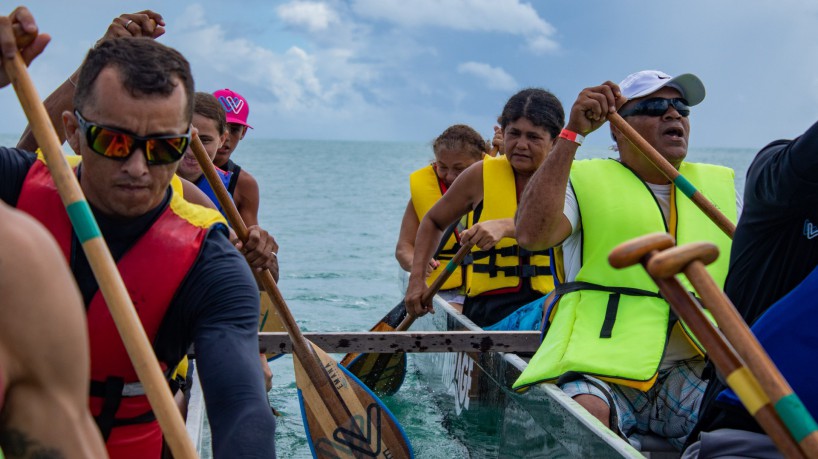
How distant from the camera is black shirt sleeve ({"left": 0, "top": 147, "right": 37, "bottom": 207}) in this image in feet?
8.23

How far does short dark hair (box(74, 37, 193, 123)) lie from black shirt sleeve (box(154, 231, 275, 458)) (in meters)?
0.37

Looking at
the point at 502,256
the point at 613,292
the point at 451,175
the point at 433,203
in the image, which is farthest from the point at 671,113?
the point at 433,203

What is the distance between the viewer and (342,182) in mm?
41531

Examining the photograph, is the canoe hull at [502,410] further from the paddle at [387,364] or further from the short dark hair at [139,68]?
the short dark hair at [139,68]

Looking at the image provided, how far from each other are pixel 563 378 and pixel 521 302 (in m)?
2.04

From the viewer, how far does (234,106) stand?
6289 mm

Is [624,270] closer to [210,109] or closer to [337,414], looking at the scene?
[337,414]

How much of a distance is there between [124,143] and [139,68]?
0.17 meters

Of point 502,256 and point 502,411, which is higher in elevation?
point 502,256

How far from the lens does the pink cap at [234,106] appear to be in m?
6.22

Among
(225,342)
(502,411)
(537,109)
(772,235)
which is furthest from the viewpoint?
(537,109)

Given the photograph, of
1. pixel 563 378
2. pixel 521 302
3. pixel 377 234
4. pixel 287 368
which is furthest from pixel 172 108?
pixel 377 234

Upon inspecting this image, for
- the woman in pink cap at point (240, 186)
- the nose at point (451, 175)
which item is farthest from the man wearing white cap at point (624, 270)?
the nose at point (451, 175)

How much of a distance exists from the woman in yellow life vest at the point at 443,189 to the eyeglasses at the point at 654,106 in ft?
9.84
